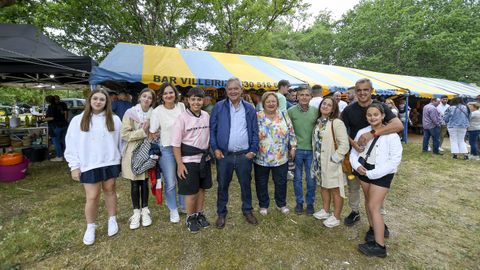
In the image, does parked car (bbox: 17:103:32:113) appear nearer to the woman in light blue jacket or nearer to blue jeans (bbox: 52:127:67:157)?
blue jeans (bbox: 52:127:67:157)

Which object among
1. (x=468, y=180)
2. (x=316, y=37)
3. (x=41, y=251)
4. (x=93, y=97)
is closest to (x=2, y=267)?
(x=41, y=251)

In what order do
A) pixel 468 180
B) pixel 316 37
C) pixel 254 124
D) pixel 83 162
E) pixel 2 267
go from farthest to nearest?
pixel 316 37
pixel 468 180
pixel 254 124
pixel 83 162
pixel 2 267

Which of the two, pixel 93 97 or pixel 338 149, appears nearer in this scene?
pixel 93 97

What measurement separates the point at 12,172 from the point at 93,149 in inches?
148

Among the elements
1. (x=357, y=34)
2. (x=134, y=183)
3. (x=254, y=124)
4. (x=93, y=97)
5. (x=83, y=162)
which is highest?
(x=357, y=34)

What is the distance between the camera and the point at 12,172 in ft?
15.1

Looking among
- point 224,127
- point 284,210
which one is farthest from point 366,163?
point 224,127

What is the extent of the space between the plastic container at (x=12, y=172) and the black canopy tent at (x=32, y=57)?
1842 mm

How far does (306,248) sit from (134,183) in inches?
87.0

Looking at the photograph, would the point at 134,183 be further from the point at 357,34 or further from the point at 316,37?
the point at 316,37

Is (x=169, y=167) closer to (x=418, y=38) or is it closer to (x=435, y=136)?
(x=435, y=136)

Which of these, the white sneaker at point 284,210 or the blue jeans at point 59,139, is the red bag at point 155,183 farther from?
the blue jeans at point 59,139

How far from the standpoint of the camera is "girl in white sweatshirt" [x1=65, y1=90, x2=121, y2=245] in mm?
2398

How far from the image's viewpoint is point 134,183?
2.88m
